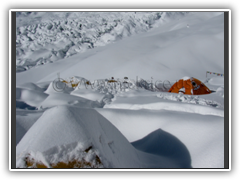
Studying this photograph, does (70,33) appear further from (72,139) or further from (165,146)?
(72,139)

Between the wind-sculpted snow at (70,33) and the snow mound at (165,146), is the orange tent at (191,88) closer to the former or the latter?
the snow mound at (165,146)

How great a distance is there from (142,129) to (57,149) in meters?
1.54

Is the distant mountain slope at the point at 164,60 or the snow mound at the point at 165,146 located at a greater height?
the distant mountain slope at the point at 164,60

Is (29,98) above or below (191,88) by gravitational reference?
below

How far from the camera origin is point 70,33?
95.0ft

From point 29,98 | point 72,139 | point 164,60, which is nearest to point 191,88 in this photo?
point 164,60

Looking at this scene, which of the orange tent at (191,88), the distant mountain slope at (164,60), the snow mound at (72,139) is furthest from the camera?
the distant mountain slope at (164,60)

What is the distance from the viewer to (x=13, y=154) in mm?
1239

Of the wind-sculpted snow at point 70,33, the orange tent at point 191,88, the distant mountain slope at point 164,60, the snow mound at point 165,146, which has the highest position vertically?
the wind-sculpted snow at point 70,33

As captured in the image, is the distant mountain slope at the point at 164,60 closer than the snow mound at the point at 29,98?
No

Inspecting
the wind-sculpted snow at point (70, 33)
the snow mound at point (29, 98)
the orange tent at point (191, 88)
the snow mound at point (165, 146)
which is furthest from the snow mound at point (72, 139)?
the wind-sculpted snow at point (70, 33)

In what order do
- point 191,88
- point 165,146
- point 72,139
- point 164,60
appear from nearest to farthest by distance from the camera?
point 72,139, point 165,146, point 191,88, point 164,60

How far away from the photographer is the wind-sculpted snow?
24266 millimetres

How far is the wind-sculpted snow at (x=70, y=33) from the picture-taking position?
2427cm
